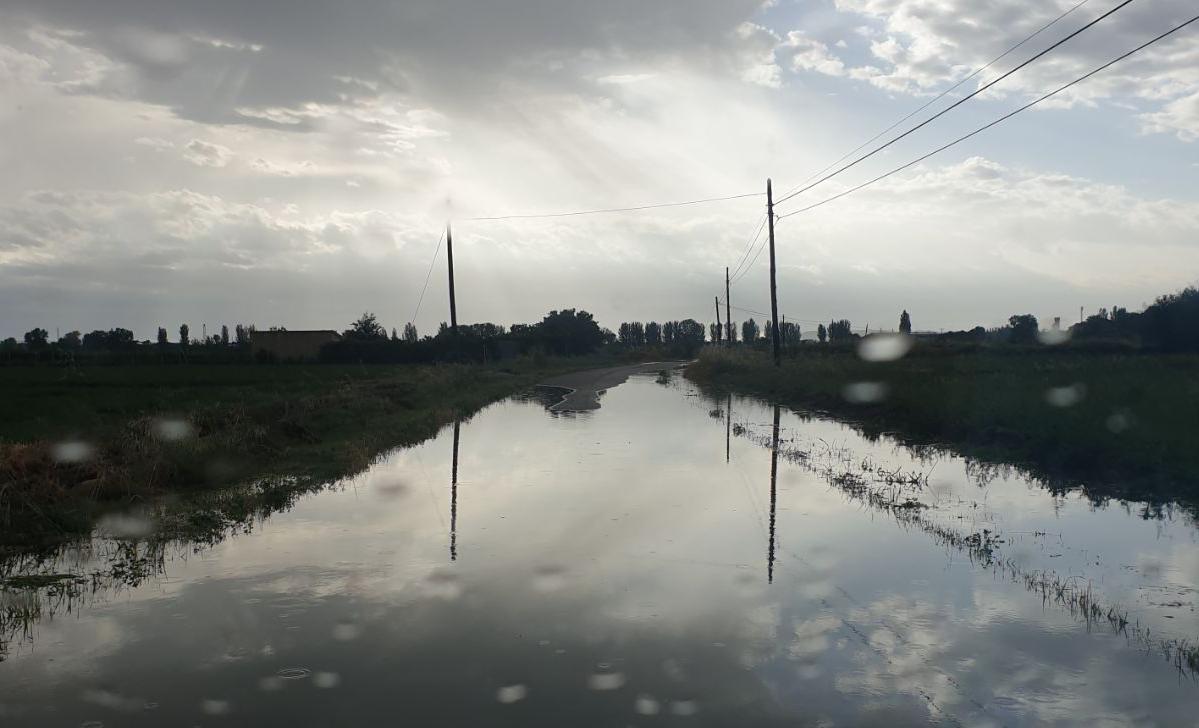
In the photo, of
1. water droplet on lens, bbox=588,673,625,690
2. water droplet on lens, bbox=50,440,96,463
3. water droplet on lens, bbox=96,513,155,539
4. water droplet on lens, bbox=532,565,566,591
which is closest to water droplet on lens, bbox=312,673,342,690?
water droplet on lens, bbox=588,673,625,690

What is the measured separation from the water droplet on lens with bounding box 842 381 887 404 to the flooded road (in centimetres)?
1439

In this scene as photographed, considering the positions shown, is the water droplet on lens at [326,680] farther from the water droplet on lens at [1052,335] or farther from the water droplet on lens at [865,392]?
the water droplet on lens at [1052,335]

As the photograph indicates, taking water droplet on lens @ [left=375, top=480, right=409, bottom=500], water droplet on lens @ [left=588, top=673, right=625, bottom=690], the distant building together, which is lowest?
water droplet on lens @ [left=375, top=480, right=409, bottom=500]

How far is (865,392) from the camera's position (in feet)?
94.1

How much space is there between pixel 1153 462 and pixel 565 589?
11.0 metres

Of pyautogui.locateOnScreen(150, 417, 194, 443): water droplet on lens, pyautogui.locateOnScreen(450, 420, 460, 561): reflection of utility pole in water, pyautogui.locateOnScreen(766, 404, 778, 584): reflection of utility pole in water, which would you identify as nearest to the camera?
pyautogui.locateOnScreen(766, 404, 778, 584): reflection of utility pole in water

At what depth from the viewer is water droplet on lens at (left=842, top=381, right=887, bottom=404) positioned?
27.1 metres

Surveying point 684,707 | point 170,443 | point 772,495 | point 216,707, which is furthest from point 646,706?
point 170,443

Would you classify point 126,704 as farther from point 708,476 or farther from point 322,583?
point 708,476

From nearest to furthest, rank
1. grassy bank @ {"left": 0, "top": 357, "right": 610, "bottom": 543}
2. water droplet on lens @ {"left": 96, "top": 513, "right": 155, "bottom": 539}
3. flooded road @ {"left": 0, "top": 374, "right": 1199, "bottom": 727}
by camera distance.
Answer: flooded road @ {"left": 0, "top": 374, "right": 1199, "bottom": 727}
water droplet on lens @ {"left": 96, "top": 513, "right": 155, "bottom": 539}
grassy bank @ {"left": 0, "top": 357, "right": 610, "bottom": 543}

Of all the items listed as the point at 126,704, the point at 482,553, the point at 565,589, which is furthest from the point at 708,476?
the point at 126,704

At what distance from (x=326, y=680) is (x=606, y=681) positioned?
5.97 feet

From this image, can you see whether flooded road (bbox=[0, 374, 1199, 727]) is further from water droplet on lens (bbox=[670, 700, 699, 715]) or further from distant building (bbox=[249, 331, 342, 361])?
distant building (bbox=[249, 331, 342, 361])

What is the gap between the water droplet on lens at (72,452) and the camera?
1270 centimetres
